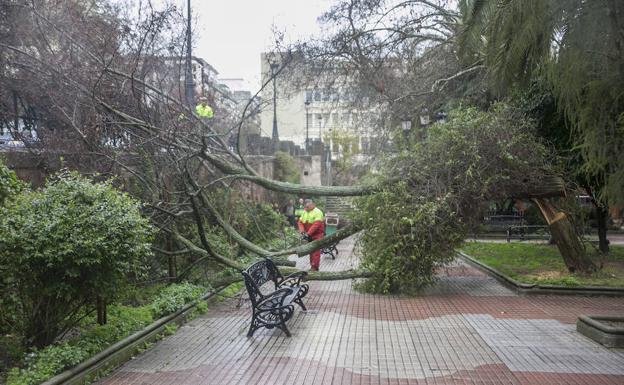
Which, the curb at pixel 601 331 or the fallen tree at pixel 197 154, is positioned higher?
the fallen tree at pixel 197 154

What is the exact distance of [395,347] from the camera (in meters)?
7.47

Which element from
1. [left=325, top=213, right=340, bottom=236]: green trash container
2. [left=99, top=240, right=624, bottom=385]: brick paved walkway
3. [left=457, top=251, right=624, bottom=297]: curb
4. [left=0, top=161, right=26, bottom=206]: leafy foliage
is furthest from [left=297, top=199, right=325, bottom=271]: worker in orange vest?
[left=0, top=161, right=26, bottom=206]: leafy foliage

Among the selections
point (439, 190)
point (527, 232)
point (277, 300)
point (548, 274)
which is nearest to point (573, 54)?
point (277, 300)

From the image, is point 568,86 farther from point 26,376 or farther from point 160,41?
point 160,41

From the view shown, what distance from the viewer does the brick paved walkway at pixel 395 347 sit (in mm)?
6277

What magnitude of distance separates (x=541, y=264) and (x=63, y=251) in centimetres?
1217

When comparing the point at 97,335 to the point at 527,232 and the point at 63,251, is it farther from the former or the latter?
the point at 527,232

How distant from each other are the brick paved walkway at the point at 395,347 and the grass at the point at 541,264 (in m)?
1.16

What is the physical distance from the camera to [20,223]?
6223 mm

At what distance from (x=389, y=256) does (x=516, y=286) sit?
9.13 feet

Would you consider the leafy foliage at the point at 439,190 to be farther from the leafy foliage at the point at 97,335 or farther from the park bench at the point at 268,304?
the leafy foliage at the point at 97,335

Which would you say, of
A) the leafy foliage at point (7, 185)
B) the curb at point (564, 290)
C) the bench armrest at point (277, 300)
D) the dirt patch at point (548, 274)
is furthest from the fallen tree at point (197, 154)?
the leafy foliage at point (7, 185)

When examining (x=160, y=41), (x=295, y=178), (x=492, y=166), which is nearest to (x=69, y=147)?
(x=160, y=41)

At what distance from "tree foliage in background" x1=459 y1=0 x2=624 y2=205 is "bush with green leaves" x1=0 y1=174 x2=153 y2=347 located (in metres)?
4.66
